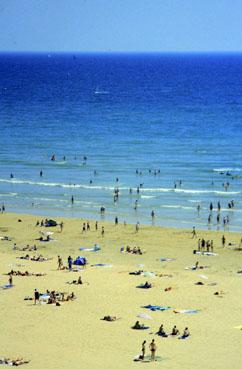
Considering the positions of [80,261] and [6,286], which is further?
[80,261]

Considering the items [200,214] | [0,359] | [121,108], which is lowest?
[0,359]

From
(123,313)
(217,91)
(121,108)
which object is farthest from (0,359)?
(217,91)

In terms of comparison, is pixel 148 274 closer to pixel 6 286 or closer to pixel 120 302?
pixel 120 302

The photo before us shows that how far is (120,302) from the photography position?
4059 centimetres

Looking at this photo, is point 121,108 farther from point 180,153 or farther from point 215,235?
point 215,235

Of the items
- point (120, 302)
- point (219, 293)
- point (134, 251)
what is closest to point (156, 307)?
point (120, 302)

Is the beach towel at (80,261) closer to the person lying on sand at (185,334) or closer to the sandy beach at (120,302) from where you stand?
the sandy beach at (120,302)

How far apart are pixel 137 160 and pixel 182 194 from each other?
16126 mm

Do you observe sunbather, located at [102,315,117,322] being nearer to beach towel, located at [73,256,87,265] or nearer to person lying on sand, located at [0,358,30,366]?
person lying on sand, located at [0,358,30,366]

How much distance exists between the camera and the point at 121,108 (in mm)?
139500

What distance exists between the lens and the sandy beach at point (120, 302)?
1323 inches

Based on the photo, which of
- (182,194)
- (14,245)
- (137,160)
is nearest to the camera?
(14,245)

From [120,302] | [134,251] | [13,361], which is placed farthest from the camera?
[134,251]

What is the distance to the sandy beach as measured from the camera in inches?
1323
